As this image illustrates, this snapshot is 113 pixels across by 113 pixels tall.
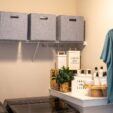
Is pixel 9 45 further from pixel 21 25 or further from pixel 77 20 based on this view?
pixel 77 20

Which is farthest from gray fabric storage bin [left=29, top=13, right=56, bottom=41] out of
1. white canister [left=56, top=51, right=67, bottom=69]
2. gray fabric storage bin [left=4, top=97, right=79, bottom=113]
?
gray fabric storage bin [left=4, top=97, right=79, bottom=113]

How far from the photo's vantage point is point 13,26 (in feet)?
10.7

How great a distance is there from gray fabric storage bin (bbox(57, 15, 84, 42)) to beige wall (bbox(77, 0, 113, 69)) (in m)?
0.11

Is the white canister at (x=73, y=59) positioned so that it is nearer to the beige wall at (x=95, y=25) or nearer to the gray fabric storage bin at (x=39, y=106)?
the beige wall at (x=95, y=25)

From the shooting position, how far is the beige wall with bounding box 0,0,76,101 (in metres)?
3.53

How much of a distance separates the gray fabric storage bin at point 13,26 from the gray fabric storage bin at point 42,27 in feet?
0.31

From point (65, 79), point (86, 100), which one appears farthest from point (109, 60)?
point (65, 79)

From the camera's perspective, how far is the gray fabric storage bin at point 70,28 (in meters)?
3.45

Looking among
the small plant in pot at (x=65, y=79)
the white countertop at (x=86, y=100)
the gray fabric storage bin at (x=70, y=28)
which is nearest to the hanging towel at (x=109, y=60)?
the white countertop at (x=86, y=100)

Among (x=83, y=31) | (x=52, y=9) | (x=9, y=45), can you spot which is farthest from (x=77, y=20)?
(x=9, y=45)

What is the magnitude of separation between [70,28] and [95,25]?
0.35 metres

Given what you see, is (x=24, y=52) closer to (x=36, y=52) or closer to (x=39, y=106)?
(x=36, y=52)

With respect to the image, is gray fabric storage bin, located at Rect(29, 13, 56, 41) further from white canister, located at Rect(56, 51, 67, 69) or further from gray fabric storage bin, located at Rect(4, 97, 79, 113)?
gray fabric storage bin, located at Rect(4, 97, 79, 113)

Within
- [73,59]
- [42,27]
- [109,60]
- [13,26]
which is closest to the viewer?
[109,60]
